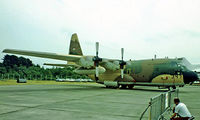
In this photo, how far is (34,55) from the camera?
936 inches

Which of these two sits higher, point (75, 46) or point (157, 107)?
point (75, 46)

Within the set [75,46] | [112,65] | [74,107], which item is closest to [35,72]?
[75,46]

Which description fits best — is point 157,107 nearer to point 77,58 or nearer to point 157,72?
point 157,72

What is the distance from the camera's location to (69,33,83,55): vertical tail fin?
33.6m

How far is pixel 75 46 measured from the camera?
33781mm

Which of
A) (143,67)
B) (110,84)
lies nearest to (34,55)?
(110,84)

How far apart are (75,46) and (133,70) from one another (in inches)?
454

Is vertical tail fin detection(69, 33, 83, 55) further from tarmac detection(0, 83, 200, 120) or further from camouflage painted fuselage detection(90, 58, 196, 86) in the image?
tarmac detection(0, 83, 200, 120)

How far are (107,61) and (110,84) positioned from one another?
4193 millimetres

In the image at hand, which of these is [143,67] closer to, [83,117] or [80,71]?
[80,71]

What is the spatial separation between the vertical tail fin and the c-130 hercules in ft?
8.80

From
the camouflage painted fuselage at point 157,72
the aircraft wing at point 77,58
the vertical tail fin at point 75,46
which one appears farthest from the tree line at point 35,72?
the camouflage painted fuselage at point 157,72

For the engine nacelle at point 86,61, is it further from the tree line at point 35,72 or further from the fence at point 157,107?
the tree line at point 35,72

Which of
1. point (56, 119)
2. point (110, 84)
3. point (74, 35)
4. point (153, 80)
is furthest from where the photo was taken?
point (74, 35)
